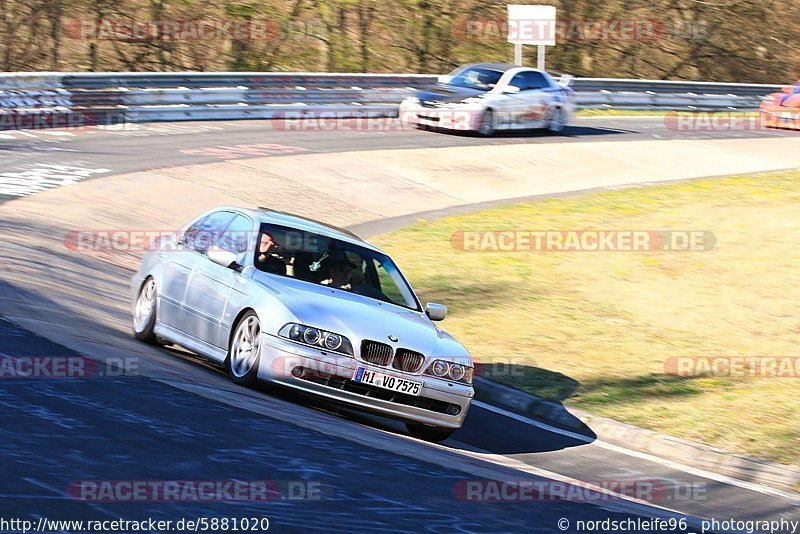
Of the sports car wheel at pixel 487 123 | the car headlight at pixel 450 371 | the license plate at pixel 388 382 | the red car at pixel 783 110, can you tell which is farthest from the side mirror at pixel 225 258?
the red car at pixel 783 110

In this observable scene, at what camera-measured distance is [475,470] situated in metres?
8.12

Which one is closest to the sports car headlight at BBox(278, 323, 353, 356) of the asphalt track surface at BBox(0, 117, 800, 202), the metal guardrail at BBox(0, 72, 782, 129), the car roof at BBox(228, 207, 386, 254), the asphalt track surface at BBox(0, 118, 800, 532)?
the asphalt track surface at BBox(0, 118, 800, 532)

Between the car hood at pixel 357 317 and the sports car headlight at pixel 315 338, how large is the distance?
4cm

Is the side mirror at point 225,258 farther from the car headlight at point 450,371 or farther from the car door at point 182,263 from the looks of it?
the car headlight at point 450,371

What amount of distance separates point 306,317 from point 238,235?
172 centimetres

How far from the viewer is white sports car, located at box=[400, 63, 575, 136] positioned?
29.6m

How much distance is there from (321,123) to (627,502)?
23.7 metres

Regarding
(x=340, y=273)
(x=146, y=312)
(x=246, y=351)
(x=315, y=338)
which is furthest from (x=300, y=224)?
(x=315, y=338)

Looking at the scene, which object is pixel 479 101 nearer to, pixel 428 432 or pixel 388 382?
pixel 428 432

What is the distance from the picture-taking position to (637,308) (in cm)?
1576

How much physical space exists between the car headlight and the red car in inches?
1213

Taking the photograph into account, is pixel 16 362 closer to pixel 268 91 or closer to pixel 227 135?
pixel 227 135

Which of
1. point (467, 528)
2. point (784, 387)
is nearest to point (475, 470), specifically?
point (467, 528)

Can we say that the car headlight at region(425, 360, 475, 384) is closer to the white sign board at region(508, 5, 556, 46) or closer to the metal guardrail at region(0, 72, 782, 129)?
the metal guardrail at region(0, 72, 782, 129)
